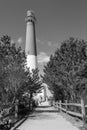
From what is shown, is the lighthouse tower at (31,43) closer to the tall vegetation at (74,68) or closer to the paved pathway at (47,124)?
Answer: the tall vegetation at (74,68)

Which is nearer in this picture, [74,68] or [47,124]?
[47,124]

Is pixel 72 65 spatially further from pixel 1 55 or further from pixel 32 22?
pixel 32 22

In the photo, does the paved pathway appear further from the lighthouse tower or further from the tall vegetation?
the lighthouse tower

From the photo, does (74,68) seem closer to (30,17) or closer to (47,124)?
(47,124)

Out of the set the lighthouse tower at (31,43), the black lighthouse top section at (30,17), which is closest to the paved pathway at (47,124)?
the lighthouse tower at (31,43)

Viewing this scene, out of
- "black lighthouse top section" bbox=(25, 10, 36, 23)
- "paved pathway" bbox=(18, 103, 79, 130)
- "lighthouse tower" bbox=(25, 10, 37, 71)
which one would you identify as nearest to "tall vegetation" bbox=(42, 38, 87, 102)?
"paved pathway" bbox=(18, 103, 79, 130)

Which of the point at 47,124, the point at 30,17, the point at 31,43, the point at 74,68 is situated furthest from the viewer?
the point at 30,17

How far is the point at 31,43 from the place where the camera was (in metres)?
35.8

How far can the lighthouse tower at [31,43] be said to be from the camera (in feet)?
112

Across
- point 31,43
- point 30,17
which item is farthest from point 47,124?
point 30,17

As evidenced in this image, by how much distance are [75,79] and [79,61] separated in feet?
5.22

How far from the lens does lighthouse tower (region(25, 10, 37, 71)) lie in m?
34.0

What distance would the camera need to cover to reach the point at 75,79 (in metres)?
11.7

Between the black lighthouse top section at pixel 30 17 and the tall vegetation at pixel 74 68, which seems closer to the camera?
the tall vegetation at pixel 74 68
